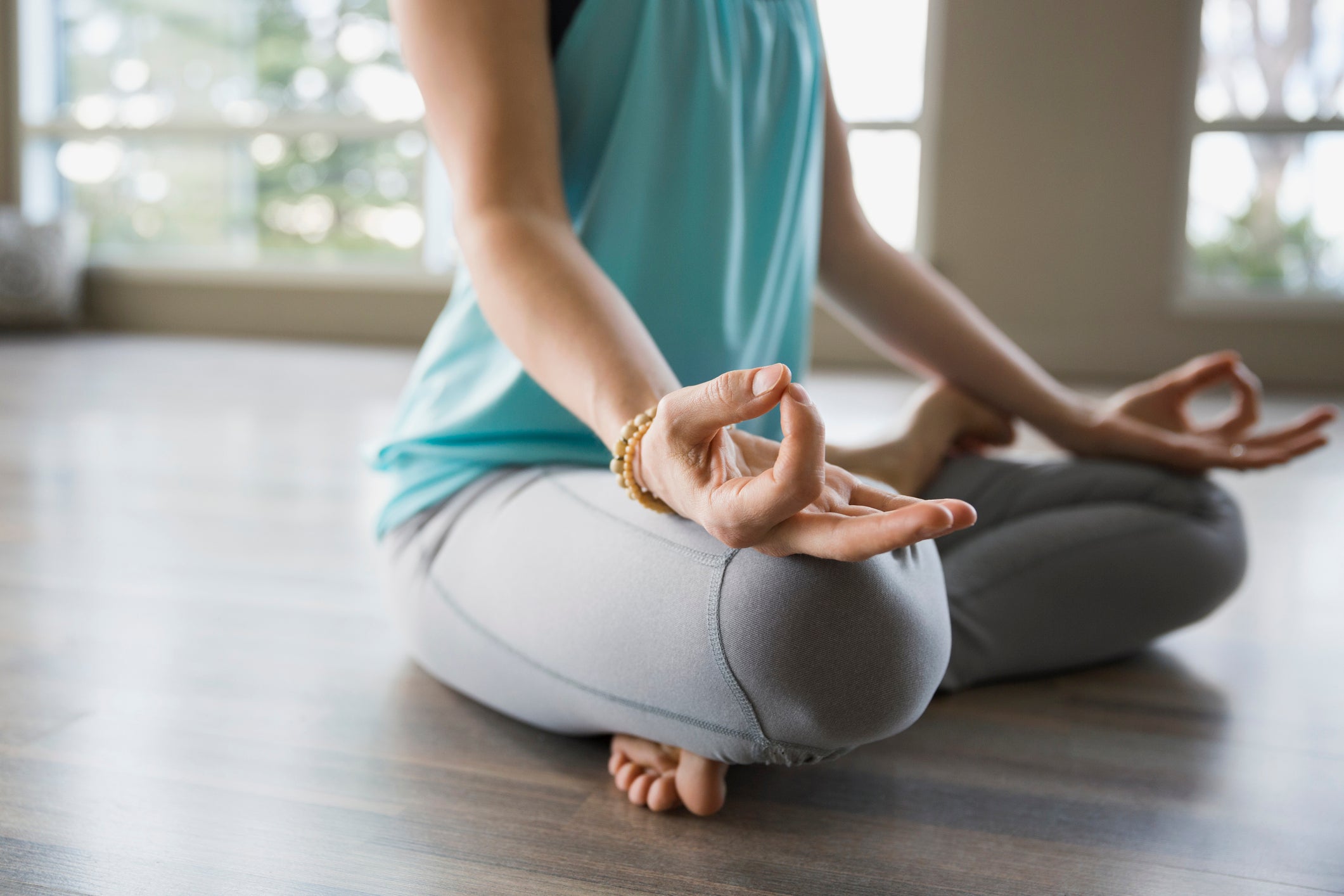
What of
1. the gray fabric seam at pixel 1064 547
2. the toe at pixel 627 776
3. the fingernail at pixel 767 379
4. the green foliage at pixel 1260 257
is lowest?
the green foliage at pixel 1260 257

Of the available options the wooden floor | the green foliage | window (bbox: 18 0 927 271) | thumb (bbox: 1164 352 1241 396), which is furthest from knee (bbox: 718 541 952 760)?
window (bbox: 18 0 927 271)

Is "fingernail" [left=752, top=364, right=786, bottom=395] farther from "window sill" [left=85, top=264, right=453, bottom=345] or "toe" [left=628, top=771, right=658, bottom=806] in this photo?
"window sill" [left=85, top=264, right=453, bottom=345]

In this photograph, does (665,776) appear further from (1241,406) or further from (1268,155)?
(1268,155)

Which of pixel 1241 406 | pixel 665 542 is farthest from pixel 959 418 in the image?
pixel 665 542

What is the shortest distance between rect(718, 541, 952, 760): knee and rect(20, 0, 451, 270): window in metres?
5.31

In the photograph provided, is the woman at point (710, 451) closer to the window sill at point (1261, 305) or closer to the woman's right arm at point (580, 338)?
the woman's right arm at point (580, 338)

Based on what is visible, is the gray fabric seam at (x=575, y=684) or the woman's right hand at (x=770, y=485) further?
Answer: the gray fabric seam at (x=575, y=684)

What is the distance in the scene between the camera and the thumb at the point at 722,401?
55 centimetres

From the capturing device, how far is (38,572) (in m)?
1.47

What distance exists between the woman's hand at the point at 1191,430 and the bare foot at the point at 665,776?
65cm

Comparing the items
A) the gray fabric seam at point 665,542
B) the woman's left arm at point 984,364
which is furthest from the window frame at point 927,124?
the gray fabric seam at point 665,542

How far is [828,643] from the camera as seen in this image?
0.71 metres

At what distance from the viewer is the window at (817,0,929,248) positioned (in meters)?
5.03

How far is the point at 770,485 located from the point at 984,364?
2.54 ft
